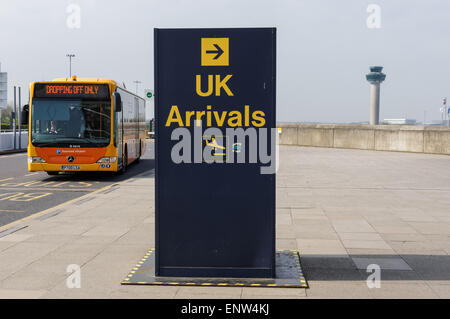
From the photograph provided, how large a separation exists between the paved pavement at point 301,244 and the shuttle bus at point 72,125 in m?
2.36

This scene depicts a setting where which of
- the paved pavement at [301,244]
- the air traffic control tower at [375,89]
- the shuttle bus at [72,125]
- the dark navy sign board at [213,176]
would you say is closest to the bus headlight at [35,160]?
the shuttle bus at [72,125]

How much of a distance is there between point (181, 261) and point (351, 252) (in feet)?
7.27

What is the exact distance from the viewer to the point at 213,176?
4.97m

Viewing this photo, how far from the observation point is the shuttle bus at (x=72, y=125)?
1417 cm

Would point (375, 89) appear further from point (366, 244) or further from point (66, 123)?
point (366, 244)

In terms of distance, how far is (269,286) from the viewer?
4.81 meters

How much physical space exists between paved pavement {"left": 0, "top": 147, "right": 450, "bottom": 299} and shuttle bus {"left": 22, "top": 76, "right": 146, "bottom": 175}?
2358 mm

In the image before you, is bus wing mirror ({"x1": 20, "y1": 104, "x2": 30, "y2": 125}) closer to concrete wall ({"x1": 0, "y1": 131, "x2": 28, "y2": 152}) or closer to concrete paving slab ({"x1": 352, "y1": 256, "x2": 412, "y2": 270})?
concrete paving slab ({"x1": 352, "y1": 256, "x2": 412, "y2": 270})

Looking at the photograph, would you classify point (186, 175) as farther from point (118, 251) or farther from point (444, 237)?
point (444, 237)

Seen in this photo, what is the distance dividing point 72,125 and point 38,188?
2133mm

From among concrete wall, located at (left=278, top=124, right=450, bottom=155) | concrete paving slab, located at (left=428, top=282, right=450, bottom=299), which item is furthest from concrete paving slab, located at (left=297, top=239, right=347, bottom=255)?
concrete wall, located at (left=278, top=124, right=450, bottom=155)

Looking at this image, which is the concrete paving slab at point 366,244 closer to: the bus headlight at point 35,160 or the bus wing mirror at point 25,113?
the bus headlight at point 35,160
